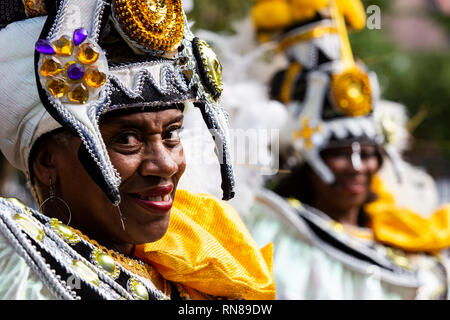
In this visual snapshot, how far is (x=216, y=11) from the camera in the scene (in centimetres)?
442

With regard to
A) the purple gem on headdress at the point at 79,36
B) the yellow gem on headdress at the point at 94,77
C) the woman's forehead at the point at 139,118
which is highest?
the purple gem on headdress at the point at 79,36

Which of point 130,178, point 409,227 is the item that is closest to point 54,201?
point 130,178

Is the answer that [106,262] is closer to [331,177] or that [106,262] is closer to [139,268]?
[139,268]

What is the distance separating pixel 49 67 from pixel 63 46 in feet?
0.19

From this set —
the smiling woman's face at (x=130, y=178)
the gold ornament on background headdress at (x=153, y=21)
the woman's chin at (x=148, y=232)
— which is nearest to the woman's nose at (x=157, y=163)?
the smiling woman's face at (x=130, y=178)

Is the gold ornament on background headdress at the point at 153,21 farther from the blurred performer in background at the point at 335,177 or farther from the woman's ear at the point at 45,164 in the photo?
the blurred performer in background at the point at 335,177

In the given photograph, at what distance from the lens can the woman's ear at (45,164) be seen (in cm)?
185

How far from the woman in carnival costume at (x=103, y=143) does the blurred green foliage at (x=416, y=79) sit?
4908 millimetres

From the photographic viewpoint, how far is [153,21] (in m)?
1.80

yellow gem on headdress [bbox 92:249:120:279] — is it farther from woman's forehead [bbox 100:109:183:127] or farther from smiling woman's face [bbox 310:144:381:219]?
smiling woman's face [bbox 310:144:381:219]

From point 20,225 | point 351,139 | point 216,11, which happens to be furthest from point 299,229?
point 20,225

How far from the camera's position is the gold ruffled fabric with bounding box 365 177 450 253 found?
468cm

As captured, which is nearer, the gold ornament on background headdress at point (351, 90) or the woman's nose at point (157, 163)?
the woman's nose at point (157, 163)
